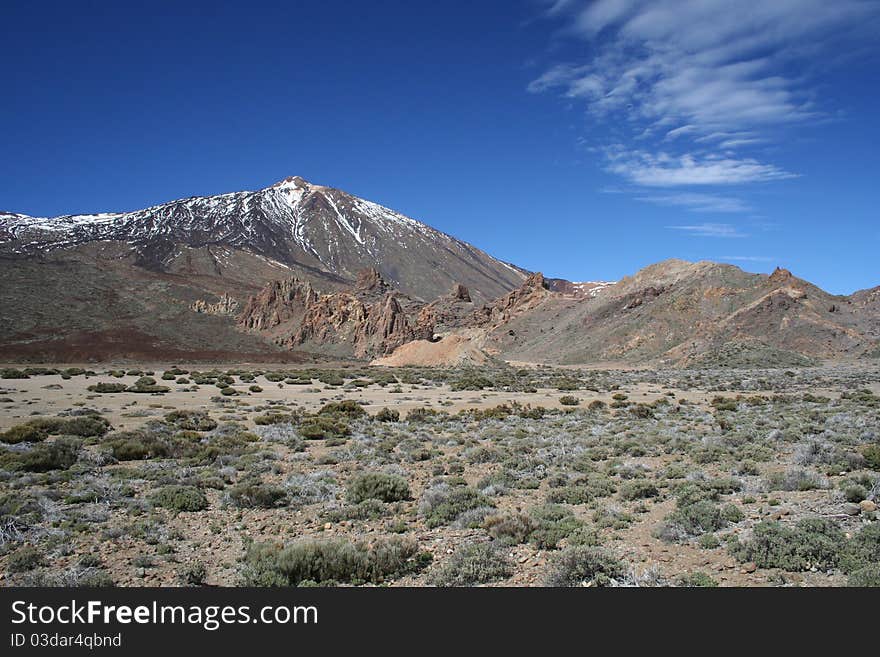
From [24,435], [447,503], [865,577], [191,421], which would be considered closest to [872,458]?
[865,577]

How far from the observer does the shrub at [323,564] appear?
682cm

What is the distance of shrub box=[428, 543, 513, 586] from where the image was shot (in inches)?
266

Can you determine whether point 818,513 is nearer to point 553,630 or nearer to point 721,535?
point 721,535

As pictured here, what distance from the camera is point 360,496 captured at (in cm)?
1056

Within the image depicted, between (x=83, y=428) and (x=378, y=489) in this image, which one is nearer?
(x=378, y=489)

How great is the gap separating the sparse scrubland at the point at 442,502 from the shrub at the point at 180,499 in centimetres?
5

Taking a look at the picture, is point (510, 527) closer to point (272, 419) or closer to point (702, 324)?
point (272, 419)

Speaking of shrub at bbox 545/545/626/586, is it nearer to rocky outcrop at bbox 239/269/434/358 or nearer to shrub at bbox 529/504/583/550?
shrub at bbox 529/504/583/550

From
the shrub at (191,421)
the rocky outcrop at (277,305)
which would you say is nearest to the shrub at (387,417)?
the shrub at (191,421)

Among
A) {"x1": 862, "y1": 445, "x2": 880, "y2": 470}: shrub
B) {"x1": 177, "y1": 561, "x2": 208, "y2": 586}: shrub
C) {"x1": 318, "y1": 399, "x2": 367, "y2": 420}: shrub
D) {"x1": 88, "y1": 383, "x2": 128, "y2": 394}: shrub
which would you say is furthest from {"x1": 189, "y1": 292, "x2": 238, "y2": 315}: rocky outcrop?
{"x1": 862, "y1": 445, "x2": 880, "y2": 470}: shrub

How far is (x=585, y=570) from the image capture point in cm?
661

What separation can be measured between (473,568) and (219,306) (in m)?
129

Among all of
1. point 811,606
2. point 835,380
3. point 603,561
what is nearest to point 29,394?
point 603,561

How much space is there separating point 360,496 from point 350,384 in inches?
1352
